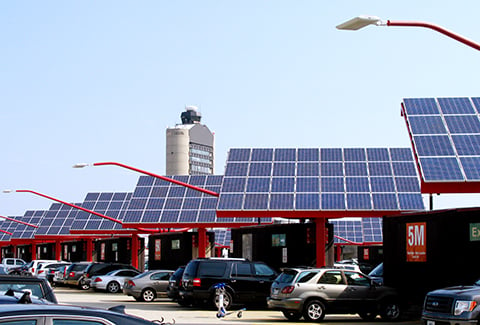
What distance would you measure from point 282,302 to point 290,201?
9.88m

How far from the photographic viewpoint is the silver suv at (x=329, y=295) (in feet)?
79.7

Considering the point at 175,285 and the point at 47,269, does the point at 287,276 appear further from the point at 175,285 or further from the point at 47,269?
the point at 47,269

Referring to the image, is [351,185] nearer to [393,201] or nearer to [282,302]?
[393,201]

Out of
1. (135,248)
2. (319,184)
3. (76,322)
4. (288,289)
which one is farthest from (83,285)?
(76,322)

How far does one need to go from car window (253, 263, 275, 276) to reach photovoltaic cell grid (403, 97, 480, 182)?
7.25 m

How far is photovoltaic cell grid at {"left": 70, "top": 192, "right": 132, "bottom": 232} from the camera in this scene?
199 feet

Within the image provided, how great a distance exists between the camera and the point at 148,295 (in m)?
35.0

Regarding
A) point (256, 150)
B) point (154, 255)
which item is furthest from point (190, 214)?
point (256, 150)

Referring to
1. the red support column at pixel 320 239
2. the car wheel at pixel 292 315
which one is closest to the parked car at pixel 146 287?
the red support column at pixel 320 239

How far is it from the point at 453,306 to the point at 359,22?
7420 mm

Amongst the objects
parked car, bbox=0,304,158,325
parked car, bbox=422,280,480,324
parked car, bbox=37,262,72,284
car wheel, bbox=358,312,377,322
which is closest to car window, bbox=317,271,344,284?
car wheel, bbox=358,312,377,322

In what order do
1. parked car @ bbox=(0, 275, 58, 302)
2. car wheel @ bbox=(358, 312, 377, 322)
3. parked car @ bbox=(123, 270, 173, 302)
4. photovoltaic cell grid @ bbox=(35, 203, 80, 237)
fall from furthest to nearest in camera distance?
photovoltaic cell grid @ bbox=(35, 203, 80, 237)
parked car @ bbox=(123, 270, 173, 302)
car wheel @ bbox=(358, 312, 377, 322)
parked car @ bbox=(0, 275, 58, 302)

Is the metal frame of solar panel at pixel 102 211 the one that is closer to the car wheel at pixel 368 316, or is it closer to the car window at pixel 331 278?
the car wheel at pixel 368 316

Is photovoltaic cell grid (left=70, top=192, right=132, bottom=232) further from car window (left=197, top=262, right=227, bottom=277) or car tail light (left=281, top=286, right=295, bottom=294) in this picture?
car tail light (left=281, top=286, right=295, bottom=294)
